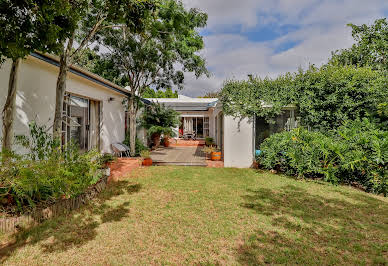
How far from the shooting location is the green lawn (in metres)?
3.07

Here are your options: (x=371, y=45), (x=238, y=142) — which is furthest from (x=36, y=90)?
(x=371, y=45)

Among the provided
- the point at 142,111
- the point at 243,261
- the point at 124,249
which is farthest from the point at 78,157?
the point at 142,111

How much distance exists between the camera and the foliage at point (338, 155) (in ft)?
21.3

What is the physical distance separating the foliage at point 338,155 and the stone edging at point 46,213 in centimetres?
645

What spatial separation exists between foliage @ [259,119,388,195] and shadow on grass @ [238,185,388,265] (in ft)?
3.58

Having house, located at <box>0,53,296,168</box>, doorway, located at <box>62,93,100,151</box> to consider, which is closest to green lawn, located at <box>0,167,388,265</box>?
house, located at <box>0,53,296,168</box>

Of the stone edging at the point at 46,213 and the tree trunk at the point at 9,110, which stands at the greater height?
the tree trunk at the point at 9,110

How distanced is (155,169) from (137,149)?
10.4ft

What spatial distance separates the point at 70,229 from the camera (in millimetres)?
3773

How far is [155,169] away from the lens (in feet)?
29.1

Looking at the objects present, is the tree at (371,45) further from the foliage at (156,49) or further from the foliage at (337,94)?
the foliage at (156,49)

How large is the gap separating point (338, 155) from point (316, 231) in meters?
4.16

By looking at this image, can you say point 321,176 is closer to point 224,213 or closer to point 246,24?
point 224,213

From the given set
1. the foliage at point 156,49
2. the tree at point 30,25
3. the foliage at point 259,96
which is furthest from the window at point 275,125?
the tree at point 30,25
